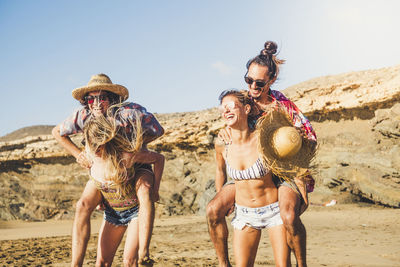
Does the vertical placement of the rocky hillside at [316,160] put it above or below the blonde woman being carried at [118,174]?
below

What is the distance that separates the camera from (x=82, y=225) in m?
3.38

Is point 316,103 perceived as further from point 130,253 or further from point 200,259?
point 130,253

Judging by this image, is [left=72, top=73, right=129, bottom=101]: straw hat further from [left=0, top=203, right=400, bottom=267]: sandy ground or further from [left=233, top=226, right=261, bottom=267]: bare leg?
[left=0, top=203, right=400, bottom=267]: sandy ground

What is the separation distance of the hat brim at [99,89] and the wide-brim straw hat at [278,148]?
4.70 feet

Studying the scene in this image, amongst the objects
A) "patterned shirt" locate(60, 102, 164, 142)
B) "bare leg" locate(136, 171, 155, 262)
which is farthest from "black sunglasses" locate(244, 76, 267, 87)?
"bare leg" locate(136, 171, 155, 262)

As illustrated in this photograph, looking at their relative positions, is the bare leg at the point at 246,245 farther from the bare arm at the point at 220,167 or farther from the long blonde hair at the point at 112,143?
the long blonde hair at the point at 112,143

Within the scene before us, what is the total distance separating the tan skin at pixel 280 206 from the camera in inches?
119

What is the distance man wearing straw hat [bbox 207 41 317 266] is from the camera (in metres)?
3.05

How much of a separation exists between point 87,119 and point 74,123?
26 centimetres

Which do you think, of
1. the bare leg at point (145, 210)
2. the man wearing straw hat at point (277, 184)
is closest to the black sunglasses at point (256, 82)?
the man wearing straw hat at point (277, 184)

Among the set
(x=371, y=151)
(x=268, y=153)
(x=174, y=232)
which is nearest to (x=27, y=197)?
(x=174, y=232)

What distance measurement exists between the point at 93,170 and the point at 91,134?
Answer: 1.32ft

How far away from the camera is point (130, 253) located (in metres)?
3.37

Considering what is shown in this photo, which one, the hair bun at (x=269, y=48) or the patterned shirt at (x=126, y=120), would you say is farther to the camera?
the hair bun at (x=269, y=48)
